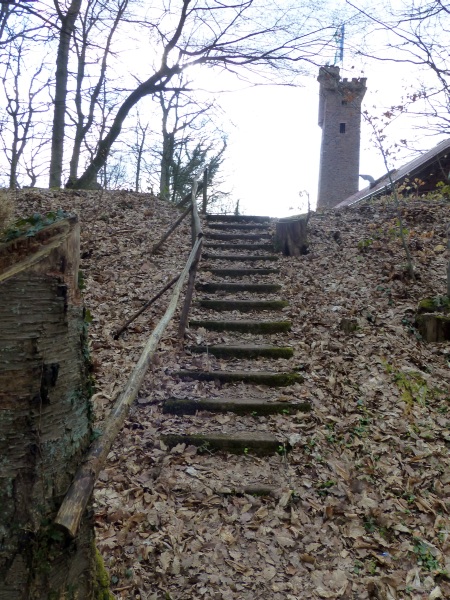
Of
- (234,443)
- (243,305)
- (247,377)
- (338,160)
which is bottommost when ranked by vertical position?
(234,443)

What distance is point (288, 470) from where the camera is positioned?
3352 millimetres

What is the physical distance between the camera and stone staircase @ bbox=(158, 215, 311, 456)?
364 cm

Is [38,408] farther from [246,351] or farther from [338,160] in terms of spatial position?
[338,160]

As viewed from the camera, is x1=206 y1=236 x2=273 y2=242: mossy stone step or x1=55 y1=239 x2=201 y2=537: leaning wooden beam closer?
x1=55 y1=239 x2=201 y2=537: leaning wooden beam

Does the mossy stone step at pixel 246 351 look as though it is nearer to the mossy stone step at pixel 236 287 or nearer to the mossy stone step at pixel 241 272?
the mossy stone step at pixel 236 287

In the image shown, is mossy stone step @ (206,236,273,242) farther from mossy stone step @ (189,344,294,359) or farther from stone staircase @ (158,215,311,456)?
mossy stone step @ (189,344,294,359)

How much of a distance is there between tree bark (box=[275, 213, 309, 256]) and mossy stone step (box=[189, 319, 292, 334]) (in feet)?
8.21

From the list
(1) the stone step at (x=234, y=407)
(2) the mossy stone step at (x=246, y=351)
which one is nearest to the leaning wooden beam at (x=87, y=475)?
(1) the stone step at (x=234, y=407)

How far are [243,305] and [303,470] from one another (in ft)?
9.05

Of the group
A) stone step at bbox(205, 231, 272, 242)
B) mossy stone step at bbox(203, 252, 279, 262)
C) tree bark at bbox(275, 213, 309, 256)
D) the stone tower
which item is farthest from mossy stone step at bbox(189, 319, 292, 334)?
the stone tower

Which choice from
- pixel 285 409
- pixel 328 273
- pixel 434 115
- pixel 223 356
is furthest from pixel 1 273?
pixel 328 273

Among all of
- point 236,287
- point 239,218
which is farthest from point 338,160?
point 236,287

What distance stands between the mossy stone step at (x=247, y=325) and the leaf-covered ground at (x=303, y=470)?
145 millimetres

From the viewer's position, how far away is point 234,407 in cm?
394
